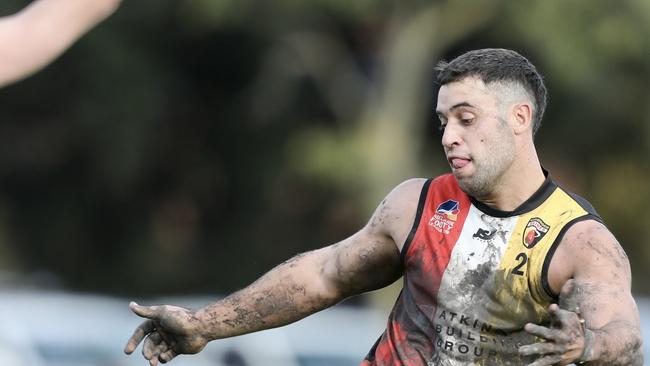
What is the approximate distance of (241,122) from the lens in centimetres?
2206

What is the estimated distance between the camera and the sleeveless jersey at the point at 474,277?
230 inches

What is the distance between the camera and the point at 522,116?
607cm

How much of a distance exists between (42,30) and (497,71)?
6.05ft

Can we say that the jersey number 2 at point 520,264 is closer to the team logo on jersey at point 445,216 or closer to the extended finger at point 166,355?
the team logo on jersey at point 445,216

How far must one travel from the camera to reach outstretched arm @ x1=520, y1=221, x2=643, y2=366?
5.16m

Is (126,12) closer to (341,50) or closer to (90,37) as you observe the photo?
(90,37)

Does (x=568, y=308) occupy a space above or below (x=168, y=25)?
below

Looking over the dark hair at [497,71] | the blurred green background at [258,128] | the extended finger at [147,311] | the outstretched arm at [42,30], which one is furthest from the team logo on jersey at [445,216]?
the blurred green background at [258,128]

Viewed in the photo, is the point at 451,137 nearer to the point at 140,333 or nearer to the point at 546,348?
the point at 546,348

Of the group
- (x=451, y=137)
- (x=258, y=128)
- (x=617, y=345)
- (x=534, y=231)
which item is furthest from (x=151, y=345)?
(x=258, y=128)

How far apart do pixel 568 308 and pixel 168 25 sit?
16092mm

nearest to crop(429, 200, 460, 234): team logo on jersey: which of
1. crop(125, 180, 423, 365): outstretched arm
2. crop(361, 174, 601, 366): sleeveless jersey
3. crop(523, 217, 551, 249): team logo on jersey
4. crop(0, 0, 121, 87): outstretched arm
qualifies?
crop(361, 174, 601, 366): sleeveless jersey

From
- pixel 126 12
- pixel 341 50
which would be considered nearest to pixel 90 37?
pixel 126 12

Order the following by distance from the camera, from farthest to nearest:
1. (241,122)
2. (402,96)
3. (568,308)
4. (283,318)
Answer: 1. (241,122)
2. (402,96)
3. (283,318)
4. (568,308)
